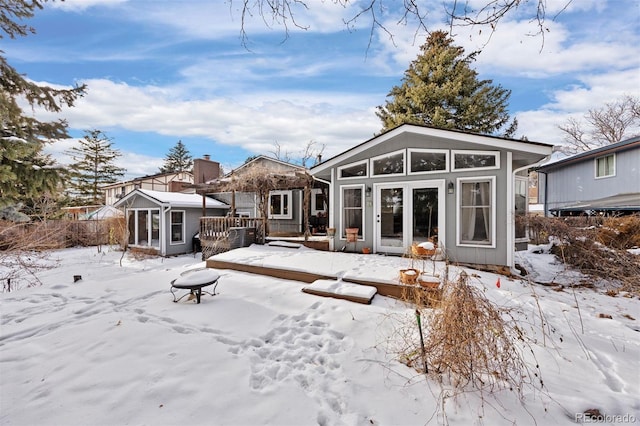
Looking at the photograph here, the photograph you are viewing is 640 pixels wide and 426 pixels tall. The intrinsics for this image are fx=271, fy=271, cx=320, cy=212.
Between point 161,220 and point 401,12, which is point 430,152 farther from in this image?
point 161,220

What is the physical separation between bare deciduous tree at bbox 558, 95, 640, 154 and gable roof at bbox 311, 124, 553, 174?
2082cm

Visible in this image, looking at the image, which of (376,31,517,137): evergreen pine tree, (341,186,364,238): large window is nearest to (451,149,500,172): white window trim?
(341,186,364,238): large window

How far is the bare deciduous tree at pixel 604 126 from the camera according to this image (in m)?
18.8

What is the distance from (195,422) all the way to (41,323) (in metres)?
3.74

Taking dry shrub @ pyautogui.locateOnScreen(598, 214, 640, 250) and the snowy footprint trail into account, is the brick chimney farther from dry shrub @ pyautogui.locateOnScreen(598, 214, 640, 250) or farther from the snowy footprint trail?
dry shrub @ pyautogui.locateOnScreen(598, 214, 640, 250)

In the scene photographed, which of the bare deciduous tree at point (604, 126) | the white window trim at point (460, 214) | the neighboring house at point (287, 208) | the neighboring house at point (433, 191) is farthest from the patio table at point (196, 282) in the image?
the bare deciduous tree at point (604, 126)

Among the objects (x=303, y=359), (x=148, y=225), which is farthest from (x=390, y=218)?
(x=148, y=225)

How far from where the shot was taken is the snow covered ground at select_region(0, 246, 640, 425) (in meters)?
2.23

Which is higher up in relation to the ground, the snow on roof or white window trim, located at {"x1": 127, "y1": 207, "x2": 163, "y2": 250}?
the snow on roof

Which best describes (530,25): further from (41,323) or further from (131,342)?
(41,323)

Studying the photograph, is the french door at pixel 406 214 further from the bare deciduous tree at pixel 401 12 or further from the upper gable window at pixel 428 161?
the bare deciduous tree at pixel 401 12

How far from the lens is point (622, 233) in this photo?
7.60 meters

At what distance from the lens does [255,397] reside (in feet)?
7.98

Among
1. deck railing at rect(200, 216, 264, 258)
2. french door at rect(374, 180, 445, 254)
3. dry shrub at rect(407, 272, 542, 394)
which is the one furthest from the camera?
deck railing at rect(200, 216, 264, 258)
